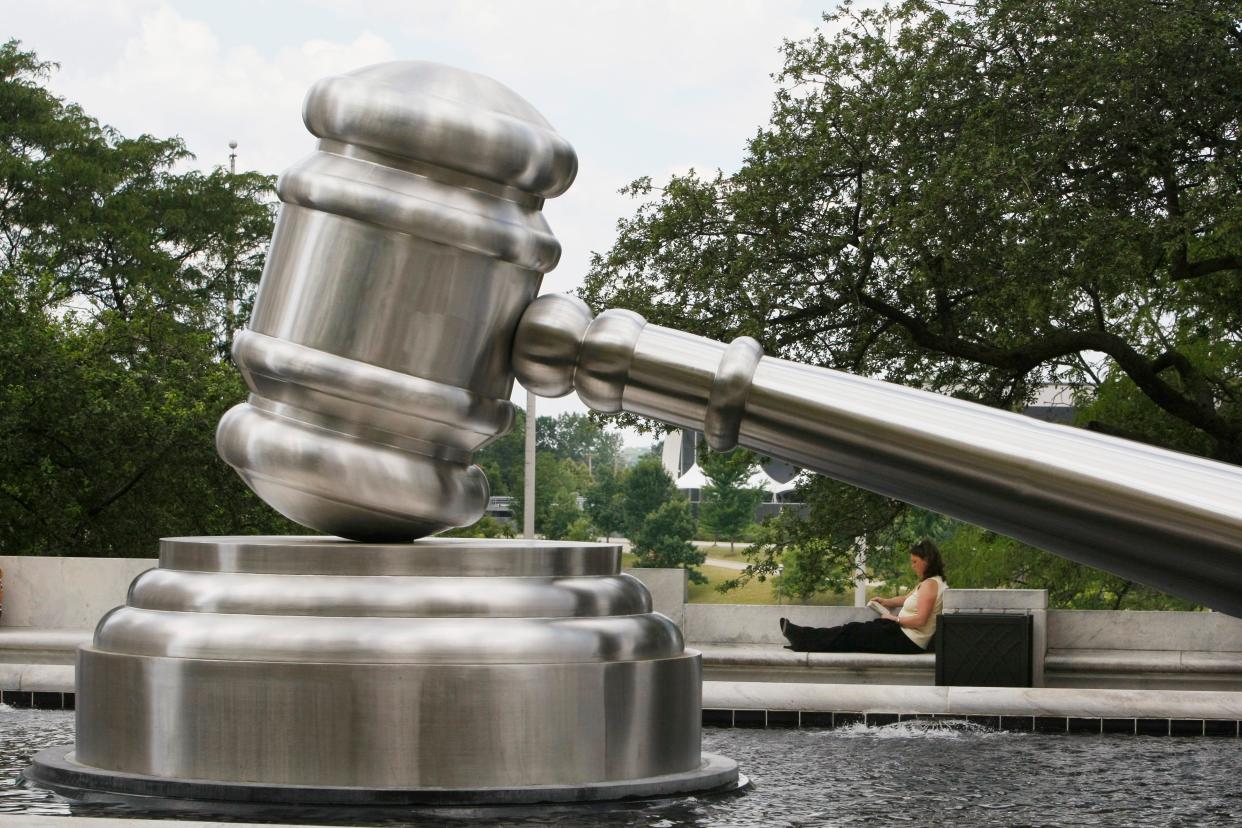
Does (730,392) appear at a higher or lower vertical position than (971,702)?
higher

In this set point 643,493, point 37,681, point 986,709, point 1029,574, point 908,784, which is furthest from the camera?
point 643,493

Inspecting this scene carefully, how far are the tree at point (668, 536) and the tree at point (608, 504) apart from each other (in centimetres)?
495

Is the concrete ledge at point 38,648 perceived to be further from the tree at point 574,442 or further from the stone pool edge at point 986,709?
the tree at point 574,442

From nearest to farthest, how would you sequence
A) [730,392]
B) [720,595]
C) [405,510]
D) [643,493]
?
1. [730,392]
2. [405,510]
3. [720,595]
4. [643,493]

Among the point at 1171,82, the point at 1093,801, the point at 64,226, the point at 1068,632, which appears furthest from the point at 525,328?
the point at 64,226

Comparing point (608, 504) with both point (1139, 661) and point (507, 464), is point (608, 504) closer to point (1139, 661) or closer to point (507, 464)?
point (507, 464)

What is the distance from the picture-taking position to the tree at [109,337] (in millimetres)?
21047

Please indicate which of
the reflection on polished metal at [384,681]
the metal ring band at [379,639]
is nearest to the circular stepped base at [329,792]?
the reflection on polished metal at [384,681]

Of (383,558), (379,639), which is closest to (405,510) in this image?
(383,558)

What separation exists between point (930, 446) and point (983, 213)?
11.8 meters

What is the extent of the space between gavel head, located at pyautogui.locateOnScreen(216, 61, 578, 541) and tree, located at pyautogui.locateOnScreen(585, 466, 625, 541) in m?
81.7

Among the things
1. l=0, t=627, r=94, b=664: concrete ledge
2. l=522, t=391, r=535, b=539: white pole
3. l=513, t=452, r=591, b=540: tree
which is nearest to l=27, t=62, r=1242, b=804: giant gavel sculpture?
l=0, t=627, r=94, b=664: concrete ledge

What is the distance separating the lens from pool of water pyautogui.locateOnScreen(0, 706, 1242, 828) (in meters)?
2.58

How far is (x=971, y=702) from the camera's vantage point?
491 centimetres
